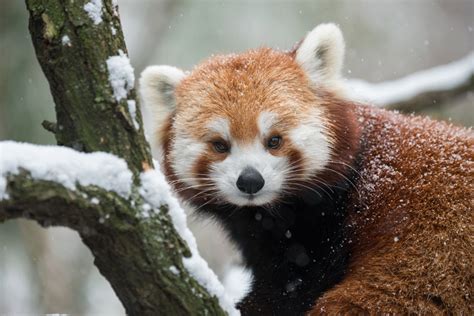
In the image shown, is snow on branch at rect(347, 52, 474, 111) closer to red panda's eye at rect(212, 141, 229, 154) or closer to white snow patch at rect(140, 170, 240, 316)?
red panda's eye at rect(212, 141, 229, 154)

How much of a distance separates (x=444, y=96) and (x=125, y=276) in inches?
198

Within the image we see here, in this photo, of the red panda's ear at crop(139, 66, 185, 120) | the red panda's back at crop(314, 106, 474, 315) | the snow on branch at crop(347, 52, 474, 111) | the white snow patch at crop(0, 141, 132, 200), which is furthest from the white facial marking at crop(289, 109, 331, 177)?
the snow on branch at crop(347, 52, 474, 111)

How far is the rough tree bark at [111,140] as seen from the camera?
2.41m

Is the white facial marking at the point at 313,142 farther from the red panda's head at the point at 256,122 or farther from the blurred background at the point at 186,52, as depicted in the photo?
the blurred background at the point at 186,52

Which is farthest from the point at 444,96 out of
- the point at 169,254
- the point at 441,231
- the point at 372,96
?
the point at 169,254

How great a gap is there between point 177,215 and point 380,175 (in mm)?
1586

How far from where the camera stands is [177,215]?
251 cm

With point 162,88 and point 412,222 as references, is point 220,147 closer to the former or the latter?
point 162,88

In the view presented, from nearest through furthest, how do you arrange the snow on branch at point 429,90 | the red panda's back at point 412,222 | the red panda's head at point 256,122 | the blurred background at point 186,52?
the red panda's back at point 412,222
the red panda's head at point 256,122
the snow on branch at point 429,90
the blurred background at point 186,52

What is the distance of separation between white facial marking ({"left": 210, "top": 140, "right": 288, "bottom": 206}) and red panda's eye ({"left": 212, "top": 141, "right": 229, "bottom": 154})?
50mm

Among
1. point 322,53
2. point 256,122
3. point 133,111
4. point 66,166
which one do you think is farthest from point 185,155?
point 66,166

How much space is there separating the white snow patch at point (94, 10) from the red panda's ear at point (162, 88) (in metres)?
1.57

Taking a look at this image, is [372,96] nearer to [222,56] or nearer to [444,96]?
[444,96]

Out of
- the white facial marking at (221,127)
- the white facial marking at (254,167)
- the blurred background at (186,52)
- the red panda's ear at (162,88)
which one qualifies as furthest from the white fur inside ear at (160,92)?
the blurred background at (186,52)
